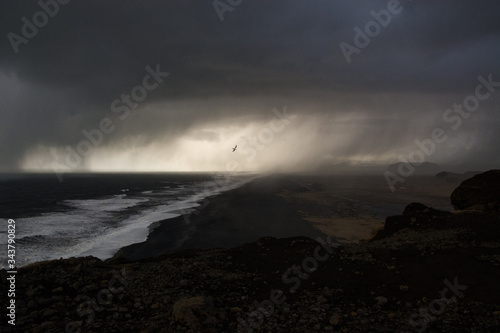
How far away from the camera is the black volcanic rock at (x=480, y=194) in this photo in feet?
69.5

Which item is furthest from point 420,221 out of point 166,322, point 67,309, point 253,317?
point 67,309

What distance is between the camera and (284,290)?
395 inches

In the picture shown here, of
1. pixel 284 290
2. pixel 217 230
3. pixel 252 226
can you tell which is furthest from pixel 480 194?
pixel 217 230

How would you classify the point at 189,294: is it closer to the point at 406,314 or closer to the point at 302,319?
the point at 302,319

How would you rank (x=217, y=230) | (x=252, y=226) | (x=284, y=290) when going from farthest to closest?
(x=252, y=226), (x=217, y=230), (x=284, y=290)

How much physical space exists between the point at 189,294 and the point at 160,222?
28.2 m

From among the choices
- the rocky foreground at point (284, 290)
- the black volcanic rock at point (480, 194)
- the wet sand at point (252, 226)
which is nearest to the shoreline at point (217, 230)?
the wet sand at point (252, 226)

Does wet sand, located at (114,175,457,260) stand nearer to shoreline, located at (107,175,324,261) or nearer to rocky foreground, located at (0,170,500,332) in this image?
shoreline, located at (107,175,324,261)

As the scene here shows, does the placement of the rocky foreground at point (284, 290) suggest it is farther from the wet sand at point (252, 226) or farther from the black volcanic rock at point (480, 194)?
the wet sand at point (252, 226)

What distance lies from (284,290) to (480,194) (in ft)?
68.9

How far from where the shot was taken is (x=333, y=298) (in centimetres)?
919

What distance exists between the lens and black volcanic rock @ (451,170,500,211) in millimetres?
21184

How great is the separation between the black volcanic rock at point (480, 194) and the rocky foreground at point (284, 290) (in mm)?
7987

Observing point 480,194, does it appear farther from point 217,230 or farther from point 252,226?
point 217,230
